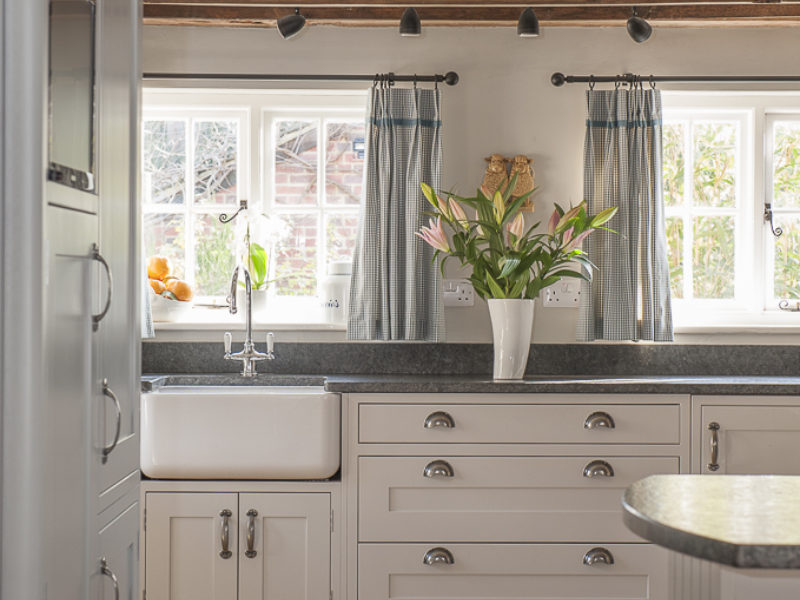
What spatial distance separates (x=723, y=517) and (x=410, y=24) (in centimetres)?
224

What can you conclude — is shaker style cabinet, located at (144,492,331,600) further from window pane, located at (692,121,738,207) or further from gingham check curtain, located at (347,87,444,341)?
window pane, located at (692,121,738,207)

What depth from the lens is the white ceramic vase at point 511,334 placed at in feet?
9.21

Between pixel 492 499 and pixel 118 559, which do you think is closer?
pixel 118 559

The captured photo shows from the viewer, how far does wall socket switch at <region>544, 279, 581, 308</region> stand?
320 centimetres

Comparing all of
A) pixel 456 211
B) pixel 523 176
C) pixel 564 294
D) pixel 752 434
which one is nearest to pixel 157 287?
pixel 456 211

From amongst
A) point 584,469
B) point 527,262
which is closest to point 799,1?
point 527,262

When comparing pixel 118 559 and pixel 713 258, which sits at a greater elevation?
pixel 713 258

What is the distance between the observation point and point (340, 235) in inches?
131

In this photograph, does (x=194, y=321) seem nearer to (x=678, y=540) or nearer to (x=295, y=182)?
(x=295, y=182)

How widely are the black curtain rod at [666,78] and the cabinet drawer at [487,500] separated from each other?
4.73ft

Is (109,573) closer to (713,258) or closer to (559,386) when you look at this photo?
(559,386)

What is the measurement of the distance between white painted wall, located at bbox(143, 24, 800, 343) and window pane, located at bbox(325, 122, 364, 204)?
0.24m

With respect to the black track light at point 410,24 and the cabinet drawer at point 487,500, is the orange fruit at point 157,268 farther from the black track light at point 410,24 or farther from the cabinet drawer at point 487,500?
the black track light at point 410,24

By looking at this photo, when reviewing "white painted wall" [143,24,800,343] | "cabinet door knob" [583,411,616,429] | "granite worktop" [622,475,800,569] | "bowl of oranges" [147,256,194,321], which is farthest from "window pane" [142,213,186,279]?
"granite worktop" [622,475,800,569]
